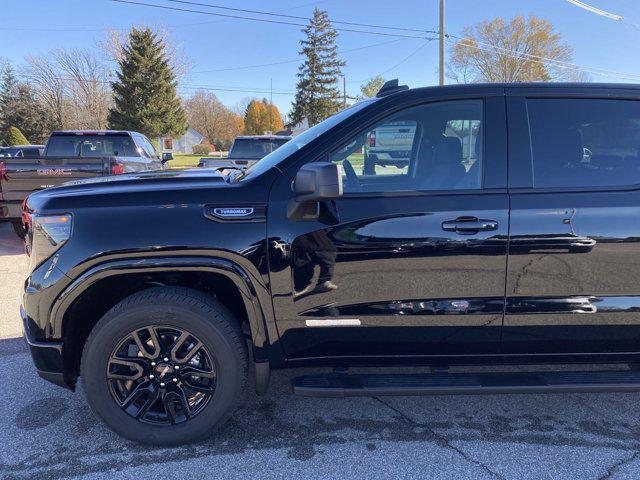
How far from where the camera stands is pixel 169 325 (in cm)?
245

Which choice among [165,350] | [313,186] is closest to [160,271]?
[165,350]

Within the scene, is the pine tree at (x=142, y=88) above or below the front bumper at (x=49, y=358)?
above

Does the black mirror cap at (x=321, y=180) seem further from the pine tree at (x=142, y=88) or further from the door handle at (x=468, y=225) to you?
the pine tree at (x=142, y=88)

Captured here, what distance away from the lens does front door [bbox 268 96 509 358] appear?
95.0 inches

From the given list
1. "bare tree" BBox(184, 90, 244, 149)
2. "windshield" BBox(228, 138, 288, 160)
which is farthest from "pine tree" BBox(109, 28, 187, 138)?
"bare tree" BBox(184, 90, 244, 149)

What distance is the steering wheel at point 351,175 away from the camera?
257cm

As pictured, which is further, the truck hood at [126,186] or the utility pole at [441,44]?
the utility pole at [441,44]

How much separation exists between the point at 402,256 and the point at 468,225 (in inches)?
15.0

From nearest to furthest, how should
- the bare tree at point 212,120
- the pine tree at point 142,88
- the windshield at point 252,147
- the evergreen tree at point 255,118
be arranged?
the windshield at point 252,147
the pine tree at point 142,88
the evergreen tree at point 255,118
the bare tree at point 212,120

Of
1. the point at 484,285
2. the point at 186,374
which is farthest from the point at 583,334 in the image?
the point at 186,374

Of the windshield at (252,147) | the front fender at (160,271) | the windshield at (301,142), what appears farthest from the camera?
the windshield at (252,147)

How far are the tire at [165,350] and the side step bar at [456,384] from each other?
15.5 inches

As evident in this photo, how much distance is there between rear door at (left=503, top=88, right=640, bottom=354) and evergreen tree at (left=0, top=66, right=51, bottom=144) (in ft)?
167

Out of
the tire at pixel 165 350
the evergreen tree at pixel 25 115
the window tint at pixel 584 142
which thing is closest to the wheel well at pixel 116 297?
the tire at pixel 165 350
